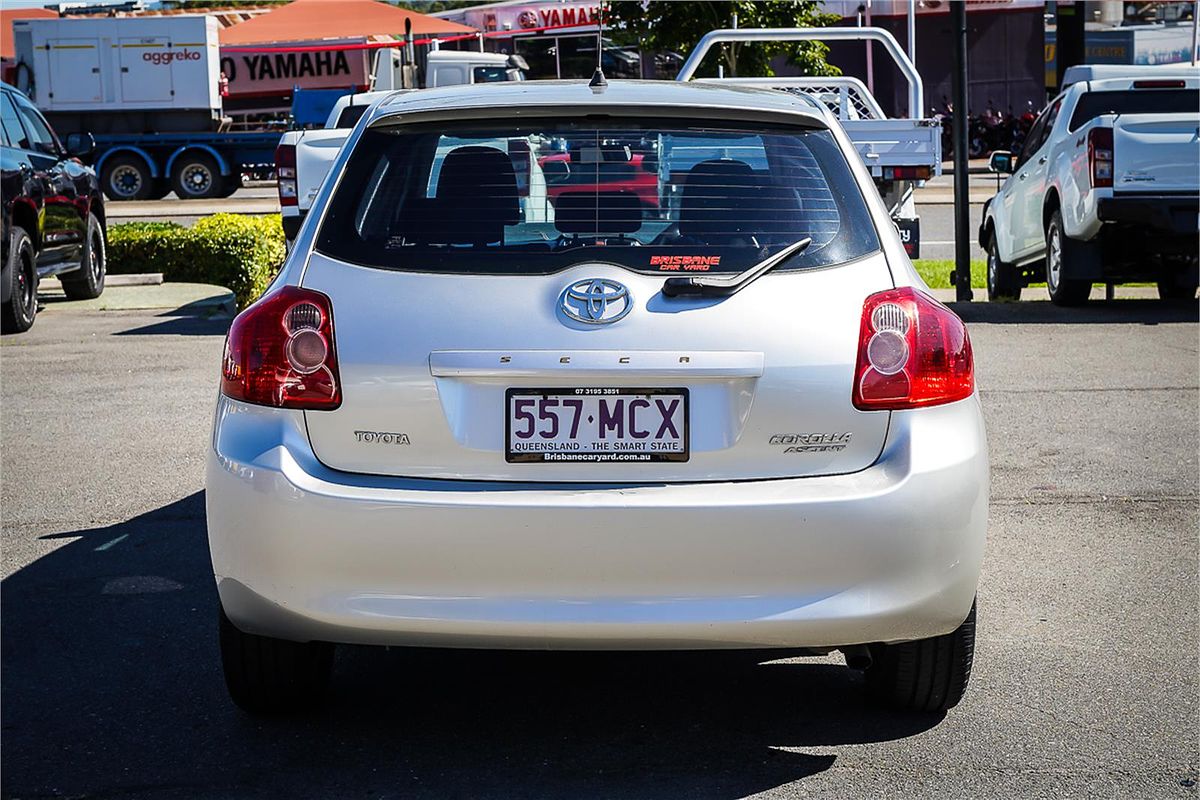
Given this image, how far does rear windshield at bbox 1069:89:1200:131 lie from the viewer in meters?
13.3

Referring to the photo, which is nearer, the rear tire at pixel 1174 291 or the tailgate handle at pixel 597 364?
the tailgate handle at pixel 597 364

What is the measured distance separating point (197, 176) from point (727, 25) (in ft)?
45.6

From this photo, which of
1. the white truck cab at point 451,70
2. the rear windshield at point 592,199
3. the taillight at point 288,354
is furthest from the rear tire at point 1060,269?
the white truck cab at point 451,70

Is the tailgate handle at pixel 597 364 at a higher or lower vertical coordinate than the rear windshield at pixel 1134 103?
lower

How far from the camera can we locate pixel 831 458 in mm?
3541

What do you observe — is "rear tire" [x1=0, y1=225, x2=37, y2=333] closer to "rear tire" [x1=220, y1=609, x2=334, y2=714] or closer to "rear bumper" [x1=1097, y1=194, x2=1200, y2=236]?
"rear bumper" [x1=1097, y1=194, x2=1200, y2=236]

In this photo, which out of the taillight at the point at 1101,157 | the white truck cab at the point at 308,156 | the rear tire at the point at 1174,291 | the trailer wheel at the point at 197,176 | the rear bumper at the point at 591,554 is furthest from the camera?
the trailer wheel at the point at 197,176

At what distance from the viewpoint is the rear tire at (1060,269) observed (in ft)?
42.0

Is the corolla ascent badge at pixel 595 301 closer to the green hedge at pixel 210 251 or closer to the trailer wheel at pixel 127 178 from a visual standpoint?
the green hedge at pixel 210 251

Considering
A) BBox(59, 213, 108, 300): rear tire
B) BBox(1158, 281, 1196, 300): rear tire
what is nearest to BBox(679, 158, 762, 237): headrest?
BBox(1158, 281, 1196, 300): rear tire

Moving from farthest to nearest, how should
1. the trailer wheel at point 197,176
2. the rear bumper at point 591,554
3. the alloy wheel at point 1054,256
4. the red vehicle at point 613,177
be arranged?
the trailer wheel at point 197,176
the alloy wheel at point 1054,256
the red vehicle at point 613,177
the rear bumper at point 591,554

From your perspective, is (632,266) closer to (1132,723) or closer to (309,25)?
(1132,723)

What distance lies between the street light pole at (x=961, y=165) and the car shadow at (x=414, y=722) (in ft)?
32.8

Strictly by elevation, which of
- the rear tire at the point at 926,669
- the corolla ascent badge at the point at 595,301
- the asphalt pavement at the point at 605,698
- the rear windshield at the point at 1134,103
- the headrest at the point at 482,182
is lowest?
the asphalt pavement at the point at 605,698
